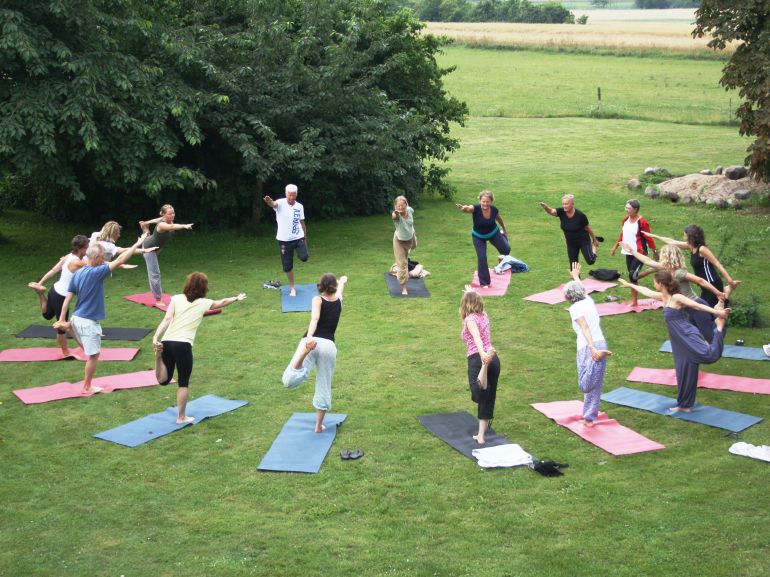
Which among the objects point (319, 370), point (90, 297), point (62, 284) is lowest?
point (319, 370)

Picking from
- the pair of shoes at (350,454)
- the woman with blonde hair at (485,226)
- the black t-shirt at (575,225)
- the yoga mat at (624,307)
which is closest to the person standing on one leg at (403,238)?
the woman with blonde hair at (485,226)

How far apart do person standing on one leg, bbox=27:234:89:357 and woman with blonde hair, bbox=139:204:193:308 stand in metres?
1.47

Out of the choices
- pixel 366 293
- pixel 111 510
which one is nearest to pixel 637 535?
pixel 111 510

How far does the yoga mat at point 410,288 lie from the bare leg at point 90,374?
6.71 metres

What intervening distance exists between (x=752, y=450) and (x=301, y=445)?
5.24 m

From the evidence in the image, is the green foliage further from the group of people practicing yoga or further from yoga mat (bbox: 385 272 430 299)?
the group of people practicing yoga

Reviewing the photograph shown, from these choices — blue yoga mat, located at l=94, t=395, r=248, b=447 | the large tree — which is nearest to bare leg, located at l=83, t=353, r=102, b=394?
blue yoga mat, located at l=94, t=395, r=248, b=447

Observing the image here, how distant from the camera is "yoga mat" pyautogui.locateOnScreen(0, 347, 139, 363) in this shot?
44.9 feet

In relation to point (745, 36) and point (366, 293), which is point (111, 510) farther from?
point (745, 36)

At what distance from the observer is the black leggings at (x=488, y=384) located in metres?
10.1

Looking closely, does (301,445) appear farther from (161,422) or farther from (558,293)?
(558,293)

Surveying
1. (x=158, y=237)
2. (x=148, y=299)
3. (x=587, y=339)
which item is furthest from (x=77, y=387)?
(x=587, y=339)

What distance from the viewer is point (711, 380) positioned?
1238 cm

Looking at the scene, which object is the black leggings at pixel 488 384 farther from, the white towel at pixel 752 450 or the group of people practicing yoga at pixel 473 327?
the white towel at pixel 752 450
